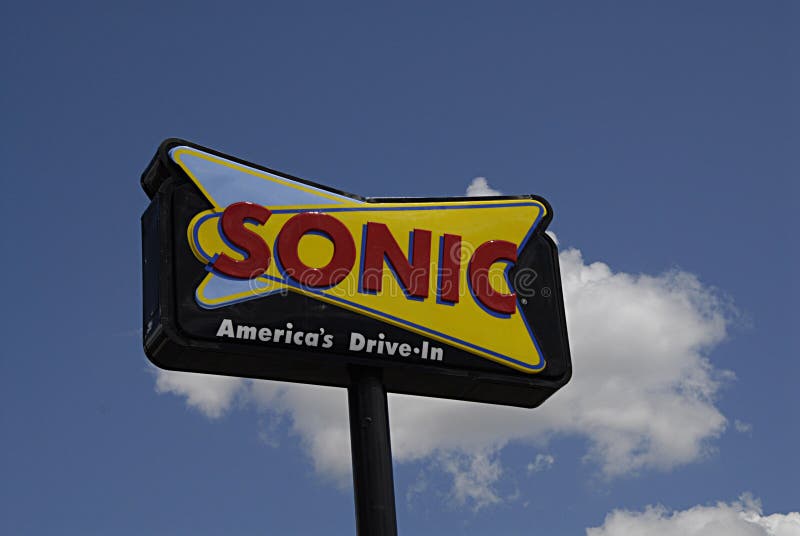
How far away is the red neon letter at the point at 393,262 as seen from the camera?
1189 centimetres

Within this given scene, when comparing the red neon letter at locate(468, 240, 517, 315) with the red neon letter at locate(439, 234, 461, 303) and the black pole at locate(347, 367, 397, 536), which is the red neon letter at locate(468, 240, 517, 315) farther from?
the black pole at locate(347, 367, 397, 536)

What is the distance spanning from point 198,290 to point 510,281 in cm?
378

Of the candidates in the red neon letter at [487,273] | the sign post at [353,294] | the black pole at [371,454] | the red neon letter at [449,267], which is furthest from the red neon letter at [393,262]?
the black pole at [371,454]

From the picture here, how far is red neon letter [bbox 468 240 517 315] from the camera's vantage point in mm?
12461

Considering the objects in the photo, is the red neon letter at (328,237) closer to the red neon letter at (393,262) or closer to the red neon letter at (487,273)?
the red neon letter at (393,262)

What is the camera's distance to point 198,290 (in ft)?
35.8

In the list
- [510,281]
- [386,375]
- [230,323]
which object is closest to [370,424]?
[386,375]

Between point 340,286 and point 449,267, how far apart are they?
4.80 feet

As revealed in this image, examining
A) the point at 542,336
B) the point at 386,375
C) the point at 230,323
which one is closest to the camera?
the point at 230,323

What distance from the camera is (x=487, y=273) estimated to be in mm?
12617

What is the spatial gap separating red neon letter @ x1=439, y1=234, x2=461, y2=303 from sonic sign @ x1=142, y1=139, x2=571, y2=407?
0.05 feet

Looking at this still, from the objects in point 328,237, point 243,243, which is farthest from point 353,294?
point 243,243

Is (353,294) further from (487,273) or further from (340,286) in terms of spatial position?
(487,273)

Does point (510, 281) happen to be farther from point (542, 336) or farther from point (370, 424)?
point (370, 424)
